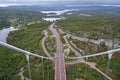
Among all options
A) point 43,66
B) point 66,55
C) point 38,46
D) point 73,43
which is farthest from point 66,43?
point 43,66

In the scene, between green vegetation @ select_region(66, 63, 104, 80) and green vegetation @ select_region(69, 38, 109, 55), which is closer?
green vegetation @ select_region(66, 63, 104, 80)

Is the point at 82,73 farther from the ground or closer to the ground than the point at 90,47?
farther from the ground

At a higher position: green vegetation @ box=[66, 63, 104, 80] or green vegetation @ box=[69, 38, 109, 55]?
green vegetation @ box=[66, 63, 104, 80]

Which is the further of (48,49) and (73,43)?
(73,43)

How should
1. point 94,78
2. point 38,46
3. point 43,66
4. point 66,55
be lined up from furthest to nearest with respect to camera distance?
point 38,46 → point 66,55 → point 43,66 → point 94,78

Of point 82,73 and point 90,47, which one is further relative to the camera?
point 90,47

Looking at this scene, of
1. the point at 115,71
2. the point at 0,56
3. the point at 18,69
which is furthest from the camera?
the point at 0,56

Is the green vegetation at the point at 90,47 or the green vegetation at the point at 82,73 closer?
the green vegetation at the point at 82,73

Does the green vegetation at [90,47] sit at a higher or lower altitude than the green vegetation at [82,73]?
lower

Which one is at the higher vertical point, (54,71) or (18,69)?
(54,71)

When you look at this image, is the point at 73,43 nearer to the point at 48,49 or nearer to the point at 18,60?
the point at 48,49
